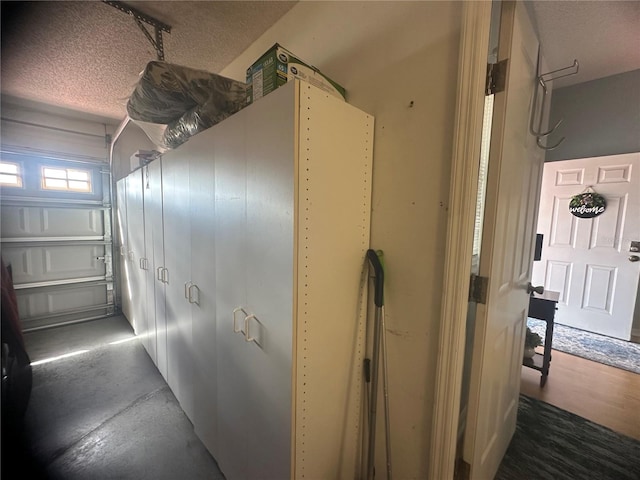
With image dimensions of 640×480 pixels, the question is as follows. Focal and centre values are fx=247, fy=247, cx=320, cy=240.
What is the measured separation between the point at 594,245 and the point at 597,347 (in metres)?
1.12

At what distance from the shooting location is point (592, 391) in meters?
2.04

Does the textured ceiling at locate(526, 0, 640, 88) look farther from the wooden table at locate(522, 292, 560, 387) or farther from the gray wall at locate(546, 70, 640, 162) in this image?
the wooden table at locate(522, 292, 560, 387)

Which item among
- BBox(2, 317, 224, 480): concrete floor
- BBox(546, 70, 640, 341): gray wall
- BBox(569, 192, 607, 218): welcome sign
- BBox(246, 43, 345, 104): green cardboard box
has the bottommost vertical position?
BBox(2, 317, 224, 480): concrete floor

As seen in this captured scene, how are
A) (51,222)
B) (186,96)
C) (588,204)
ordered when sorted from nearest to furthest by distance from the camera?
(186,96) < (588,204) < (51,222)

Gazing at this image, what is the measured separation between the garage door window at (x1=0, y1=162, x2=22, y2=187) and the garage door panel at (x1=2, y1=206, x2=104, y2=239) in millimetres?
283

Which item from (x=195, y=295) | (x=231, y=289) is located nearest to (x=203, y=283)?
(x=195, y=295)

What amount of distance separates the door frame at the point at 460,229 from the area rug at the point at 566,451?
2.86ft

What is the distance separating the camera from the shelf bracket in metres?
1.47

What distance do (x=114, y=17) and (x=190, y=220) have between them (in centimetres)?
140

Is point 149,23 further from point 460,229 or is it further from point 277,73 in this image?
point 460,229

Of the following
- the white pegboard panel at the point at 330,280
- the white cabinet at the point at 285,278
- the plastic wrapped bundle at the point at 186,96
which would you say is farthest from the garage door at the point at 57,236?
the white pegboard panel at the point at 330,280

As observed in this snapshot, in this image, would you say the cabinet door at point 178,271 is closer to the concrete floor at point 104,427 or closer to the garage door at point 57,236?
the concrete floor at point 104,427

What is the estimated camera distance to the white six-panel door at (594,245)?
103 inches

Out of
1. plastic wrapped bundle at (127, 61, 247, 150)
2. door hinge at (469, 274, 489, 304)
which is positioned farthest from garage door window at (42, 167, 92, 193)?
door hinge at (469, 274, 489, 304)
